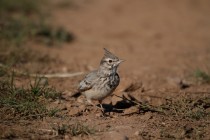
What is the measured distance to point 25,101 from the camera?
21.2ft

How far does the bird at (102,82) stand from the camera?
6642mm

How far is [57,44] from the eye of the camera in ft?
36.4

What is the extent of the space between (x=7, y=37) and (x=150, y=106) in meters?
4.19

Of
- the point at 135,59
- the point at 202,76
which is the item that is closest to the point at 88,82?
the point at 202,76

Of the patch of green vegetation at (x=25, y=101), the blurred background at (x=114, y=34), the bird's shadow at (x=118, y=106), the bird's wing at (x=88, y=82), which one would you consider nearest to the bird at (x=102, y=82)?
the bird's wing at (x=88, y=82)

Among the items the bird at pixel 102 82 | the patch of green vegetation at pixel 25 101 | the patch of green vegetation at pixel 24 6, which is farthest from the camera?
the patch of green vegetation at pixel 24 6

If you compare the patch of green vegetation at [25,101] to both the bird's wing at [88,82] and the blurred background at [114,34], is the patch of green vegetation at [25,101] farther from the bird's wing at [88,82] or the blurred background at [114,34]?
the blurred background at [114,34]

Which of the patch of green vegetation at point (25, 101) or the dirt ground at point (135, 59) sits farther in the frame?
the patch of green vegetation at point (25, 101)

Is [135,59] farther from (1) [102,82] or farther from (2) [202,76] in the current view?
(1) [102,82]

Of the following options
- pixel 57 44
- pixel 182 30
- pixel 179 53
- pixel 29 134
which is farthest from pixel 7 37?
pixel 182 30

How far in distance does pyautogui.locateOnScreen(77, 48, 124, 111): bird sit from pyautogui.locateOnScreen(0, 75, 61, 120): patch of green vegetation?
44 cm

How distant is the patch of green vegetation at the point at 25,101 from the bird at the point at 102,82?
1.45 feet

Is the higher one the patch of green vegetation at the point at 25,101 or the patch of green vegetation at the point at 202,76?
the patch of green vegetation at the point at 202,76

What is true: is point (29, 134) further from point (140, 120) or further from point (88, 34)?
point (88, 34)
